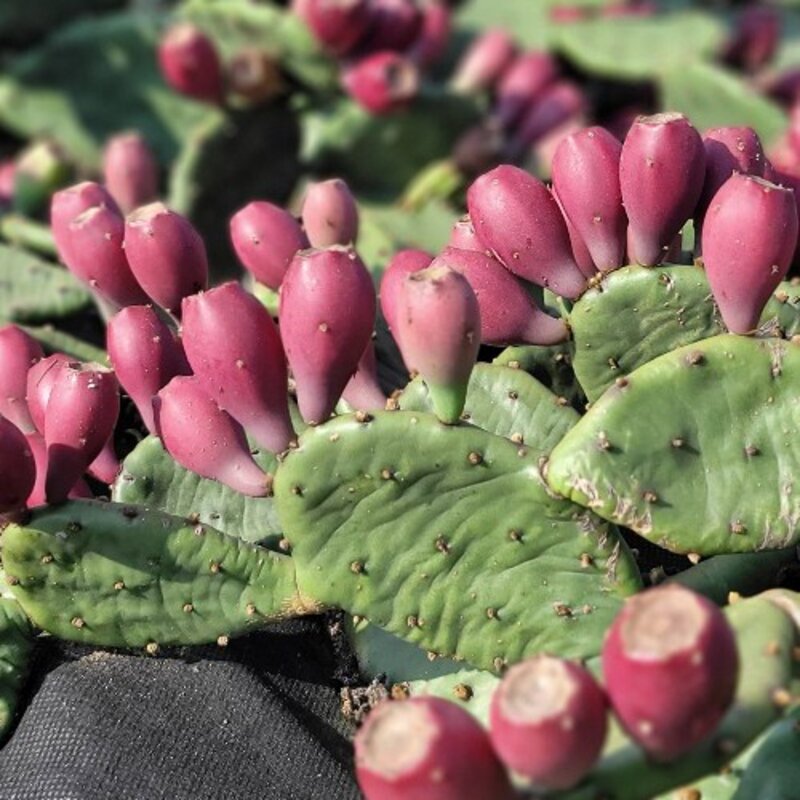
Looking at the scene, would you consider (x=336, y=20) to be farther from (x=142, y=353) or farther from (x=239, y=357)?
(x=239, y=357)

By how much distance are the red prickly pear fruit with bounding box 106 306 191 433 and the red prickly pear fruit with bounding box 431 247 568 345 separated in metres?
0.33

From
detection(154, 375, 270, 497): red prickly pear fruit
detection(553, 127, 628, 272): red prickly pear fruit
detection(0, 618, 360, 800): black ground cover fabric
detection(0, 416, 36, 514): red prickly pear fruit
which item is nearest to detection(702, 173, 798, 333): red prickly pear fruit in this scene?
detection(553, 127, 628, 272): red prickly pear fruit

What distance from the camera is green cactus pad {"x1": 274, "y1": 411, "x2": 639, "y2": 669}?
1297 mm

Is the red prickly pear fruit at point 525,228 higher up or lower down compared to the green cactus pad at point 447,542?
higher up

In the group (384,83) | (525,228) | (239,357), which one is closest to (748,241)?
(525,228)

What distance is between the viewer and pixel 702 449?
1350mm

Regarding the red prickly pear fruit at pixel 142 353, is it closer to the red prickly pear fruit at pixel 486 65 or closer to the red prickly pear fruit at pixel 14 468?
the red prickly pear fruit at pixel 14 468

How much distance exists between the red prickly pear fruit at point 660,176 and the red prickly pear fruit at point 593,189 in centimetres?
2

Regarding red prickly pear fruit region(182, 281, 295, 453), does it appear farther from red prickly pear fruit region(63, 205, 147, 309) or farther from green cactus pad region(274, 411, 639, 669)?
red prickly pear fruit region(63, 205, 147, 309)

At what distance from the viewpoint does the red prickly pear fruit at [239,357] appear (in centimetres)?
131

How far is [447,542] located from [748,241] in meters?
0.44

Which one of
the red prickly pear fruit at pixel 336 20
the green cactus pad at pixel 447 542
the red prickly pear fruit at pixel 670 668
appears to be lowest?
the red prickly pear fruit at pixel 336 20

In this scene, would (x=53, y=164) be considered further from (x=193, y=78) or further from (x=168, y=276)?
(x=168, y=276)

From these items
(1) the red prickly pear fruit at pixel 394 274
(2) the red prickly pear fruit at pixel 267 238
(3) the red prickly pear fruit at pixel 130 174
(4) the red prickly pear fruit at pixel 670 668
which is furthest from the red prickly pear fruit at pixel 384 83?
(4) the red prickly pear fruit at pixel 670 668
